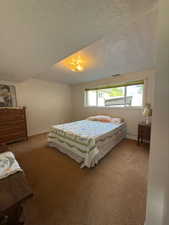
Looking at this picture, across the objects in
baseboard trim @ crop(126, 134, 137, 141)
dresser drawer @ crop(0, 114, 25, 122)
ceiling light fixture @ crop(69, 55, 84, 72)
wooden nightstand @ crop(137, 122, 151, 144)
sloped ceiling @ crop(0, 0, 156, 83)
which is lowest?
baseboard trim @ crop(126, 134, 137, 141)

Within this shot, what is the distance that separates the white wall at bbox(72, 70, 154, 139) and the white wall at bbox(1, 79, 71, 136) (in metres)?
0.53

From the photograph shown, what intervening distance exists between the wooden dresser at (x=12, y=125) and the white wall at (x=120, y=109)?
2.51m

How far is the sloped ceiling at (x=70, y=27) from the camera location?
0.83m

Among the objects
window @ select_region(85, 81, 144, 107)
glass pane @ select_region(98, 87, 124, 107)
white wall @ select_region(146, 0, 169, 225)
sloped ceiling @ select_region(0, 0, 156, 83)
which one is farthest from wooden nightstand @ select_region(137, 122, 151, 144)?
white wall @ select_region(146, 0, 169, 225)

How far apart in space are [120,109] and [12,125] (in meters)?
3.66

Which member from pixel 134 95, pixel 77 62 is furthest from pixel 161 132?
pixel 134 95

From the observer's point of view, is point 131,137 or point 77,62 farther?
point 131,137

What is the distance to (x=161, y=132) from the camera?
24.9 inches

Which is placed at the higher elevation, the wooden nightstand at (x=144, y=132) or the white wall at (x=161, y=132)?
the white wall at (x=161, y=132)

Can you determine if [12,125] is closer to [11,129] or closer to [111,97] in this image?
[11,129]

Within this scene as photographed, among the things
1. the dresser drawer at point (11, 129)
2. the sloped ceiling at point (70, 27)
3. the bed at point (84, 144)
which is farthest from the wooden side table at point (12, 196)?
the dresser drawer at point (11, 129)

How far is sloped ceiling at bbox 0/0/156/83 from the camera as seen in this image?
83 centimetres

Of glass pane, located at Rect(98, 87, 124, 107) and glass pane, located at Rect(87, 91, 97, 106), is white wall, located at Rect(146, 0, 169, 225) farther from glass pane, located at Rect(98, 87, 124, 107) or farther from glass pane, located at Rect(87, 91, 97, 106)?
glass pane, located at Rect(87, 91, 97, 106)

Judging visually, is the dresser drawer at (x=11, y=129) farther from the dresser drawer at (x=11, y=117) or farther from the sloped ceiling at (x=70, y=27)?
the sloped ceiling at (x=70, y=27)
